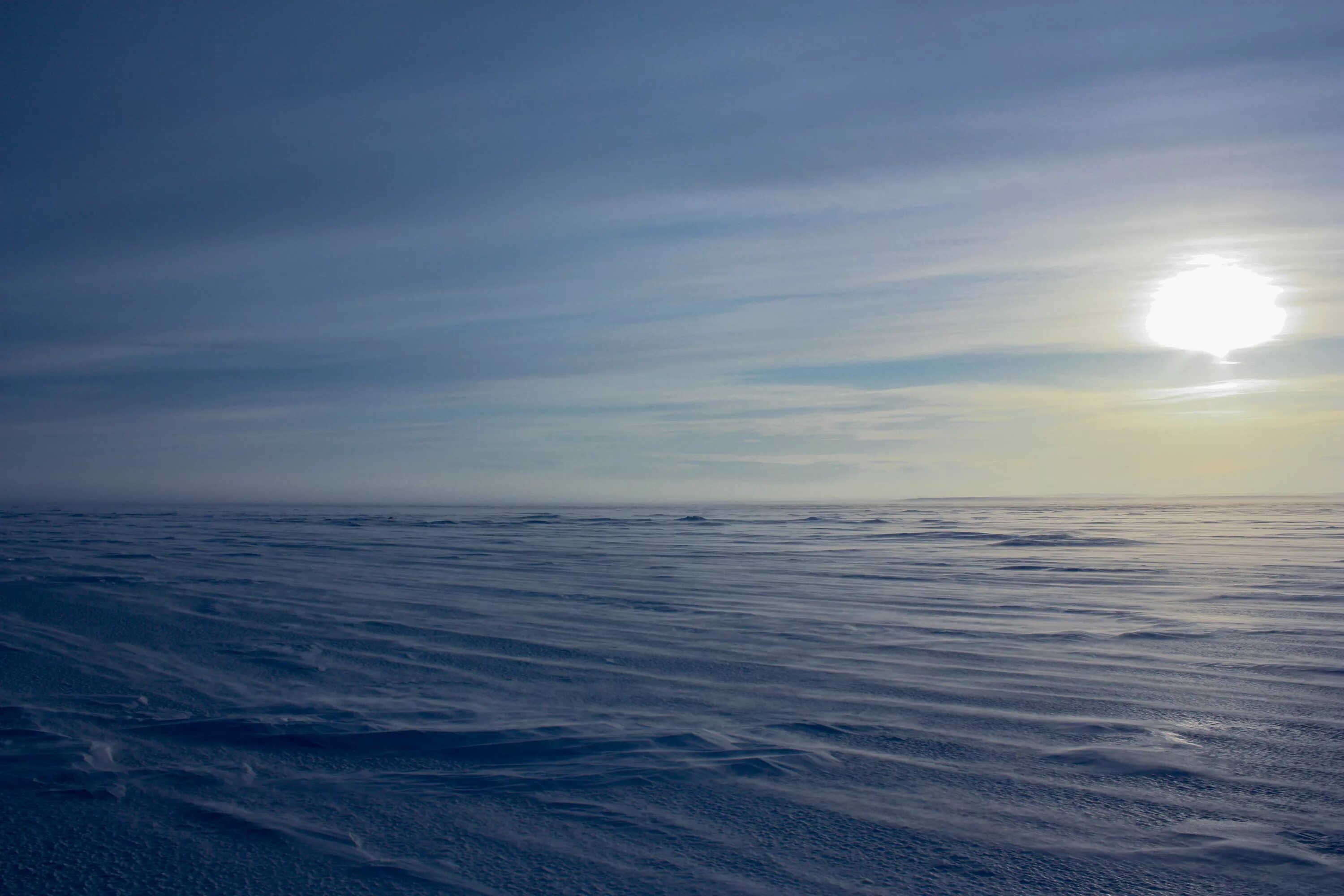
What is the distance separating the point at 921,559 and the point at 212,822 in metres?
14.3

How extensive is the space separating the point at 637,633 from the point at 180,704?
12.8 ft

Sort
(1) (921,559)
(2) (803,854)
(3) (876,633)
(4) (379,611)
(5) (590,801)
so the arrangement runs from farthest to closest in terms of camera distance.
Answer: (1) (921,559)
(4) (379,611)
(3) (876,633)
(5) (590,801)
(2) (803,854)

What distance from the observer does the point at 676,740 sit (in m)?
4.59

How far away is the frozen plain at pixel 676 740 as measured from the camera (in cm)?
309

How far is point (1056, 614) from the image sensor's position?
A: 29.6ft

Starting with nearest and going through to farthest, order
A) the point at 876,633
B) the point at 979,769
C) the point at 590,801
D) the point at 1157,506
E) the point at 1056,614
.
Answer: the point at 590,801 < the point at 979,769 < the point at 876,633 < the point at 1056,614 < the point at 1157,506

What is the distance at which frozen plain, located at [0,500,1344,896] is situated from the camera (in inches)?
121

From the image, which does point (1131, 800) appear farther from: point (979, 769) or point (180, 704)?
point (180, 704)

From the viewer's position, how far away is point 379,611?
9641 millimetres

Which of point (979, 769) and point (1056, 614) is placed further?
point (1056, 614)

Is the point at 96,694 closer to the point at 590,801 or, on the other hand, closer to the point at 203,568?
the point at 590,801

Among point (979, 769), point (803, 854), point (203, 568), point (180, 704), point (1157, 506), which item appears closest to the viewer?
point (803, 854)

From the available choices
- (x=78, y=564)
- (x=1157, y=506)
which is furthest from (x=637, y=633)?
(x=1157, y=506)

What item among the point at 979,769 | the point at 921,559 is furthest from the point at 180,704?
the point at 921,559
